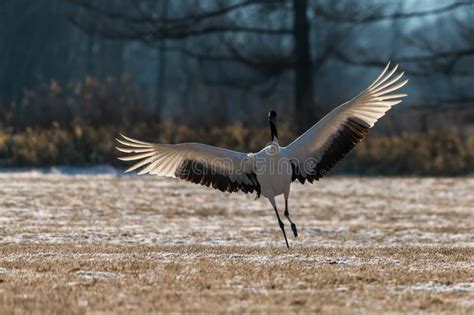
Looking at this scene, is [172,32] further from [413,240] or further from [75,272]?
[75,272]

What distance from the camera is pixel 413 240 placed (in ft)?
41.5

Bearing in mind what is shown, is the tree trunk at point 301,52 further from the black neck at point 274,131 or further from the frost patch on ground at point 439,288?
the frost patch on ground at point 439,288

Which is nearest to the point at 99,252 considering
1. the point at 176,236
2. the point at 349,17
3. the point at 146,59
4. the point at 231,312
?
the point at 176,236

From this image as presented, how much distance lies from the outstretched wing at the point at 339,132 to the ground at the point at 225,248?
1.00 metres

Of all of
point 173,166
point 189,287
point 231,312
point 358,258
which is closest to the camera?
point 231,312

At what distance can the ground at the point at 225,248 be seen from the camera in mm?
6961

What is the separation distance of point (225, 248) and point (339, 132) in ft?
6.14

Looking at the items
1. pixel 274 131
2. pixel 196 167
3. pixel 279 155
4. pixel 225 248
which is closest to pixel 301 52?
pixel 196 167

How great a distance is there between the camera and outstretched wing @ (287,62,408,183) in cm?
1069

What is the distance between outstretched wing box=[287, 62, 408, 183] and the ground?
1000mm

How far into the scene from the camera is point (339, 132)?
1088cm

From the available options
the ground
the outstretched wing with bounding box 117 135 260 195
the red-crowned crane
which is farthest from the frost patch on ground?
the outstretched wing with bounding box 117 135 260 195

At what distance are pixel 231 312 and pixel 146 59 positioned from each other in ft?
205

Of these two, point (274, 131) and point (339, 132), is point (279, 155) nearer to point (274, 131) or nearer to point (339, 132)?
point (274, 131)
